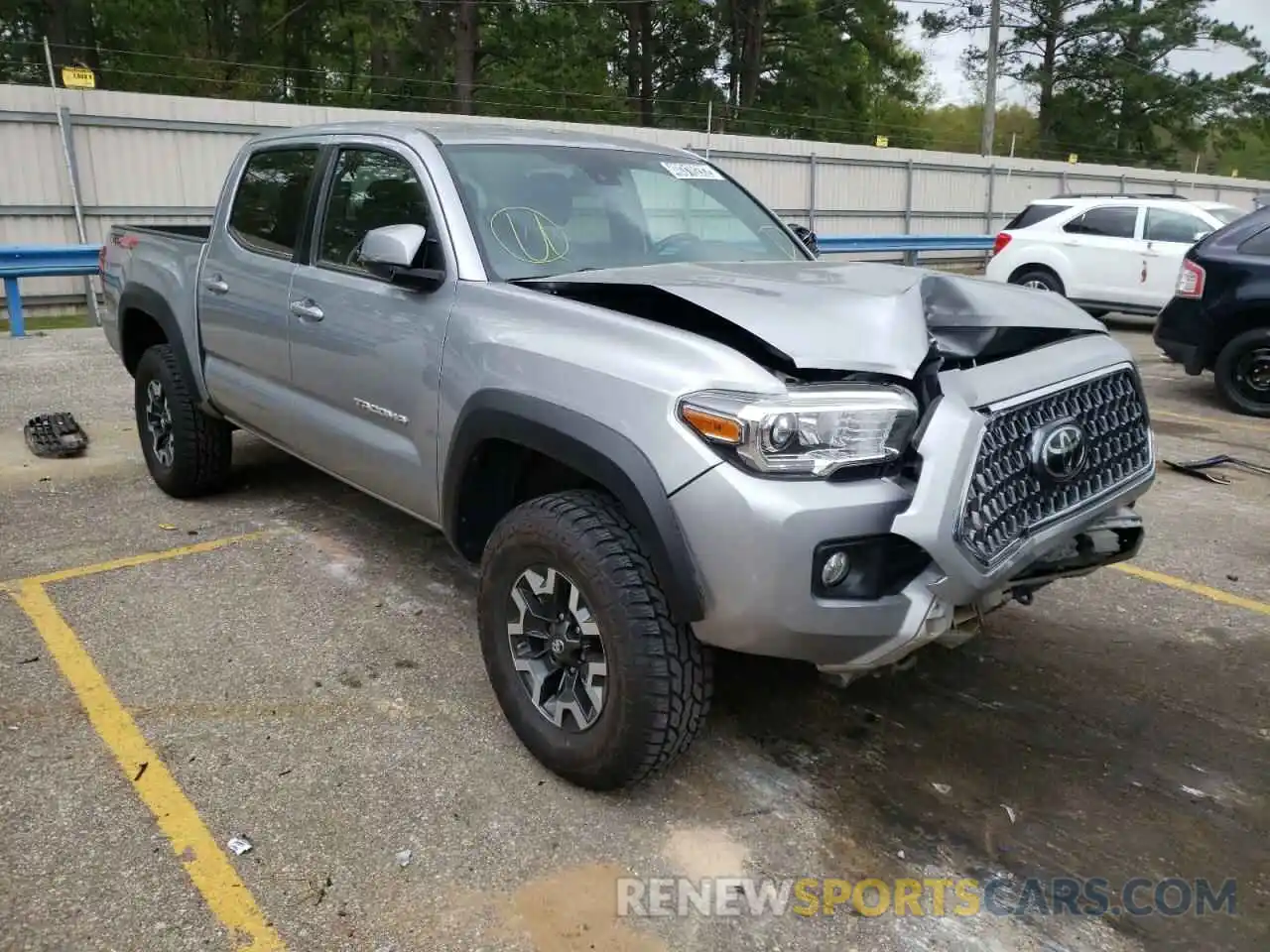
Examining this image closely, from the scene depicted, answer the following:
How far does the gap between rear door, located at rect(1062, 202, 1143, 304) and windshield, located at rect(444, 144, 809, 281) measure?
911 cm

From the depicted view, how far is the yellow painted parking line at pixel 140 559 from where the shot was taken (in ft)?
14.4

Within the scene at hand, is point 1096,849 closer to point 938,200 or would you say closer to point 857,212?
point 857,212

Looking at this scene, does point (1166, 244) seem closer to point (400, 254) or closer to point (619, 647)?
point (400, 254)

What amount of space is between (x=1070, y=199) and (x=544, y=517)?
12215 mm

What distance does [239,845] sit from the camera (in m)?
2.71

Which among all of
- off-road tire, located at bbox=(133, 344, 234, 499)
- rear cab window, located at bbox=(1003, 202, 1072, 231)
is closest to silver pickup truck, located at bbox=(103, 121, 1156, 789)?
off-road tire, located at bbox=(133, 344, 234, 499)

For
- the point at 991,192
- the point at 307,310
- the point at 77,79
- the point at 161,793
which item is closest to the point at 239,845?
the point at 161,793

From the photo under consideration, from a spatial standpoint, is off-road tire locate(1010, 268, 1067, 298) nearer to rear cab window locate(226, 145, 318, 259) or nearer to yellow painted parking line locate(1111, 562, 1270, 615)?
yellow painted parking line locate(1111, 562, 1270, 615)

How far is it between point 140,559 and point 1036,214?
464 inches

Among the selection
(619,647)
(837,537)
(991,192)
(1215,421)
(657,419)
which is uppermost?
(991,192)

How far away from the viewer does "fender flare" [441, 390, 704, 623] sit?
2.54 m

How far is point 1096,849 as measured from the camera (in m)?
2.76

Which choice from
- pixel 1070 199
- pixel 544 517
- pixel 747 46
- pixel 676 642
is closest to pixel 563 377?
pixel 544 517

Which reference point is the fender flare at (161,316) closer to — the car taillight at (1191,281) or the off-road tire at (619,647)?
the off-road tire at (619,647)
